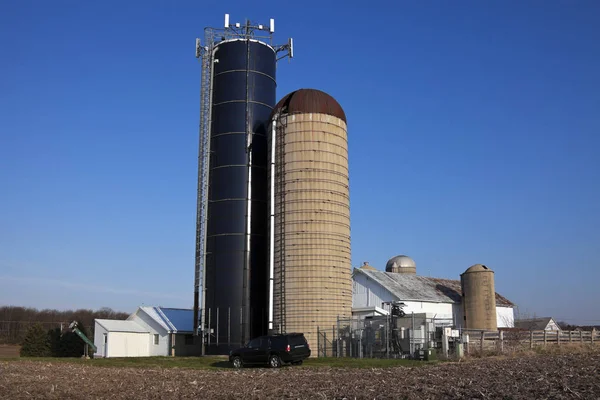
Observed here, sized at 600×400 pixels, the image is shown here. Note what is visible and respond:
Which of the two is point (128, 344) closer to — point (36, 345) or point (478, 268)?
point (36, 345)

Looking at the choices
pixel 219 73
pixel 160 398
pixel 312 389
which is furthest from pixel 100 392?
pixel 219 73

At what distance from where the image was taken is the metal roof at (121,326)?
2077 inches

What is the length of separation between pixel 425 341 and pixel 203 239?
17526 mm

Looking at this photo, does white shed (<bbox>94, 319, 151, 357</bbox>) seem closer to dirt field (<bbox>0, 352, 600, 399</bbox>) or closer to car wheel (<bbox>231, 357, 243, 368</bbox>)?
car wheel (<bbox>231, 357, 243, 368</bbox>)

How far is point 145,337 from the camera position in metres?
53.6

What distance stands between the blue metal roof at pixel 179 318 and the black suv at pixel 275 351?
18716 millimetres

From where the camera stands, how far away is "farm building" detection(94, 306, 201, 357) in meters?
52.3

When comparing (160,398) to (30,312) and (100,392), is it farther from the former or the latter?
(30,312)

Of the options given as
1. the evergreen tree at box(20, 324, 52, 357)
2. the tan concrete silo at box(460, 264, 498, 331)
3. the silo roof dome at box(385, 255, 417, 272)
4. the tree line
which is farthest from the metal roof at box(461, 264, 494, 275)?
the tree line

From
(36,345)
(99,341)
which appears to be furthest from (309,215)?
(36,345)

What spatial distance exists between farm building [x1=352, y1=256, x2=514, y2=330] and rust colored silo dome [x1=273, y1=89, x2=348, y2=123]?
1808cm

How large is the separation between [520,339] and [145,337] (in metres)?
28.6

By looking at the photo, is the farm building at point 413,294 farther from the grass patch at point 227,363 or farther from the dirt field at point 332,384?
the dirt field at point 332,384

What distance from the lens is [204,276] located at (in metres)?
47.4
